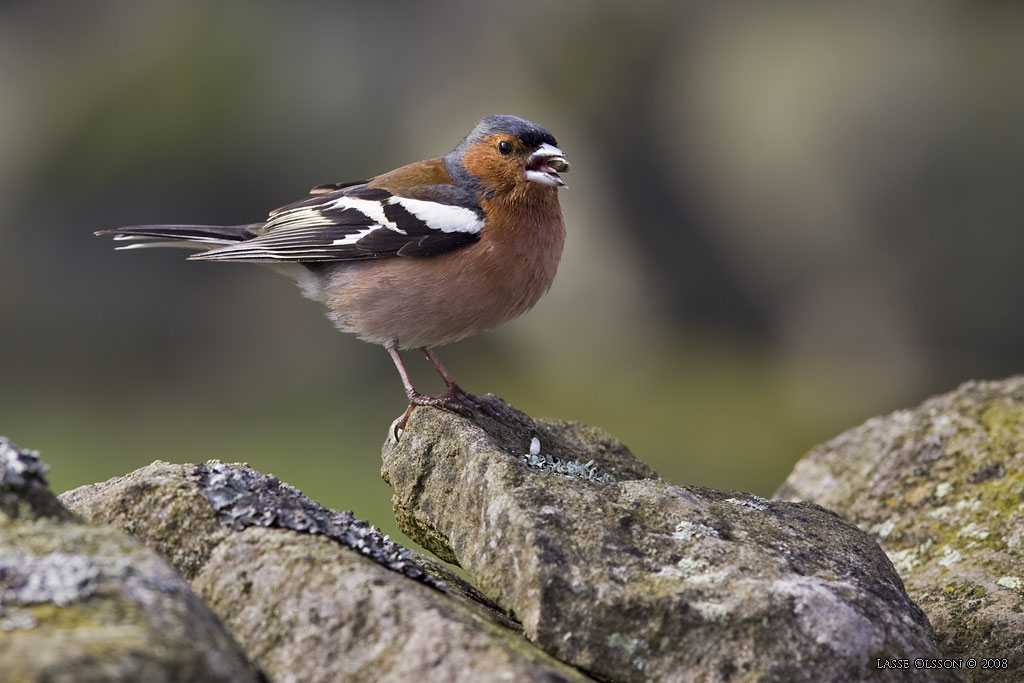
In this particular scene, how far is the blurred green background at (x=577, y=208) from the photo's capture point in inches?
465

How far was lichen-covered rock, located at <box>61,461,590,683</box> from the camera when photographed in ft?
9.22

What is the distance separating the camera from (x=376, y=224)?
6043mm

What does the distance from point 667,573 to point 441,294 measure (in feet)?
8.92

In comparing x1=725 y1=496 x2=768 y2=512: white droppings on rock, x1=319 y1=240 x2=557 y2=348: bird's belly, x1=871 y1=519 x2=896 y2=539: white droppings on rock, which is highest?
x1=319 y1=240 x2=557 y2=348: bird's belly

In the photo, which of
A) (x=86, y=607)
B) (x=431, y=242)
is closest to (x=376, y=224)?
(x=431, y=242)

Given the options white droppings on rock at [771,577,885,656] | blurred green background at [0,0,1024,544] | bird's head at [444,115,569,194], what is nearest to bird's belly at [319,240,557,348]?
bird's head at [444,115,569,194]

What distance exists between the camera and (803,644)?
302 cm

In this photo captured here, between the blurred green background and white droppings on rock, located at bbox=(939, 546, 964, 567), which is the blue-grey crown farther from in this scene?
the blurred green background

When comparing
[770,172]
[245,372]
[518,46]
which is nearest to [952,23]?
[770,172]

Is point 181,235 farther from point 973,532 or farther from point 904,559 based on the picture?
point 973,532

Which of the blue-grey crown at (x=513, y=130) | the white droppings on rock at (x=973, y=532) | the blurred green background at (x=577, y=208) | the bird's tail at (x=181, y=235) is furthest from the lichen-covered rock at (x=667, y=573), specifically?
the blurred green background at (x=577, y=208)

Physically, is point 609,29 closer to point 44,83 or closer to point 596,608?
point 44,83

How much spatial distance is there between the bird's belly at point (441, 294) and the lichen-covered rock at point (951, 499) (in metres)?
1.87

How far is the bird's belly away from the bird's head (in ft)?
1.59
